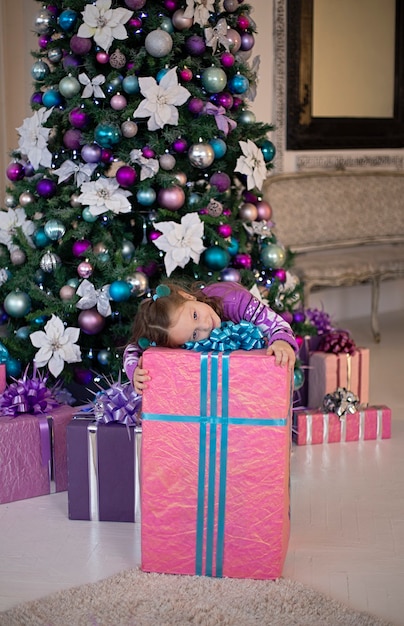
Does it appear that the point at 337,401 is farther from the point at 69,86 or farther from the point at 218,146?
the point at 69,86

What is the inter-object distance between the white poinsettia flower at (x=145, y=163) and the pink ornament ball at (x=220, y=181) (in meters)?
0.29

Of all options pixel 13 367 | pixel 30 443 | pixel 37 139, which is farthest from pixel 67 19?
pixel 30 443

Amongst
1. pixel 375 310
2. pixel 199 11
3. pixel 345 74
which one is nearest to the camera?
pixel 199 11

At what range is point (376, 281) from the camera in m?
6.30

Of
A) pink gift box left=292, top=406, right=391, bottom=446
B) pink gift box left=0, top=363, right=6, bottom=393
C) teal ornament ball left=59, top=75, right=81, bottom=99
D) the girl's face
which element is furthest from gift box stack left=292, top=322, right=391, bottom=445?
teal ornament ball left=59, top=75, right=81, bottom=99

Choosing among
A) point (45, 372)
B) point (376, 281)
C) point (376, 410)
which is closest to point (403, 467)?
point (376, 410)

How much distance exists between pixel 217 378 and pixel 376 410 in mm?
1689

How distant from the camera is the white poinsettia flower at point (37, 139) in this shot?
150 inches

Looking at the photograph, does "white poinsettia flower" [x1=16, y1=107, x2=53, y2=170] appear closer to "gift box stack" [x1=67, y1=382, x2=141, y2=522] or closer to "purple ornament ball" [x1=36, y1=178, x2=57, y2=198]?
"purple ornament ball" [x1=36, y1=178, x2=57, y2=198]

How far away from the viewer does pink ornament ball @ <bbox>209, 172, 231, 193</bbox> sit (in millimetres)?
3893

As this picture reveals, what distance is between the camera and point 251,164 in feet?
12.9

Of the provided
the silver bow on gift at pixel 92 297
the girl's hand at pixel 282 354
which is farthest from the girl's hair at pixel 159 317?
the silver bow on gift at pixel 92 297

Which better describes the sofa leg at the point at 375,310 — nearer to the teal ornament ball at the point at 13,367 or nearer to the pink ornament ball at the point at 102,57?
the teal ornament ball at the point at 13,367

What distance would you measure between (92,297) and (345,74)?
3805 millimetres
